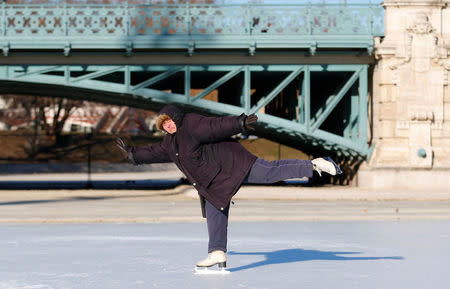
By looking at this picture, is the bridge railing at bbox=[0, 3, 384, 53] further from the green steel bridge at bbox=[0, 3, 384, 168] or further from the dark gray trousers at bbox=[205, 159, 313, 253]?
the dark gray trousers at bbox=[205, 159, 313, 253]

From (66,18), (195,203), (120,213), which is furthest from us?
(66,18)

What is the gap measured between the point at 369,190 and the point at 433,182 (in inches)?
75.9

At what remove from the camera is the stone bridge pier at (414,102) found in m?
26.6

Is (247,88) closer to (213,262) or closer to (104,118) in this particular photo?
(213,262)

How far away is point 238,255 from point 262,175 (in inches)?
94.5

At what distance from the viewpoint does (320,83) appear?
3195cm

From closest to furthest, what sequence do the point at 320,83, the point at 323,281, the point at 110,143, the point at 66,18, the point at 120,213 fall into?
the point at 323,281
the point at 120,213
the point at 66,18
the point at 320,83
the point at 110,143

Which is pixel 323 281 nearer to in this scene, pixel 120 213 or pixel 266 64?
pixel 120 213

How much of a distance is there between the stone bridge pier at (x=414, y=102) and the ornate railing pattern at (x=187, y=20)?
1017 millimetres

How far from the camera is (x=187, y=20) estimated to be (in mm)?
25688

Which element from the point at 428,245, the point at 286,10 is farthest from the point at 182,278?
the point at 286,10

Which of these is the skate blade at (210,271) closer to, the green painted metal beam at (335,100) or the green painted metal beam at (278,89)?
the green painted metal beam at (278,89)

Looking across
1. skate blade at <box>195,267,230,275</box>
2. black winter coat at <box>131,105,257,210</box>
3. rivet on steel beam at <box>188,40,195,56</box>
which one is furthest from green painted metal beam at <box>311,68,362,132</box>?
black winter coat at <box>131,105,257,210</box>

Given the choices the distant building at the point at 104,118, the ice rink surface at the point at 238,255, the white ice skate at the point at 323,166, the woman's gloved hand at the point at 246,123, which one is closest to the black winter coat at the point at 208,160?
the woman's gloved hand at the point at 246,123
